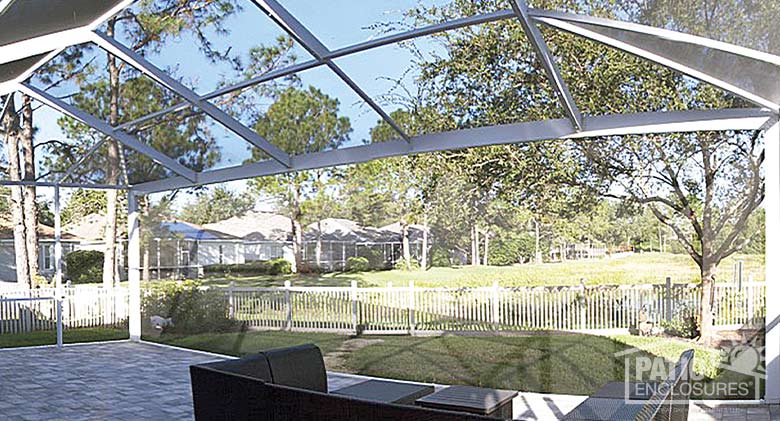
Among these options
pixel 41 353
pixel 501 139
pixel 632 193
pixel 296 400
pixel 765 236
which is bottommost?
pixel 41 353

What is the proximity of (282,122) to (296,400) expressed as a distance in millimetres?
5827

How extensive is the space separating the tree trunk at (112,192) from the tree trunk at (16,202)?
123 cm

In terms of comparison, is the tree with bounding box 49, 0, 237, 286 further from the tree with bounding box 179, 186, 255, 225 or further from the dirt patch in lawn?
the dirt patch in lawn

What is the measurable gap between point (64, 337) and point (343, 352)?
5156 millimetres

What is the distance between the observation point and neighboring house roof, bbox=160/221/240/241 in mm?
10344

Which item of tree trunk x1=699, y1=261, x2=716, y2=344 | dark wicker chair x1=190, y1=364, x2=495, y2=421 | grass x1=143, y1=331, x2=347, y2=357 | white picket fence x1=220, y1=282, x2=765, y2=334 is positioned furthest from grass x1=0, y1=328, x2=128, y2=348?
tree trunk x1=699, y1=261, x2=716, y2=344

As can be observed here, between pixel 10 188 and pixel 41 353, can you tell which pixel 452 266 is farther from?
pixel 10 188

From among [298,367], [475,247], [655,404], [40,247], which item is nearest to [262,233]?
[475,247]

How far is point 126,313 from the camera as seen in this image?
11.3m

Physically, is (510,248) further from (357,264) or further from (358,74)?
(358,74)

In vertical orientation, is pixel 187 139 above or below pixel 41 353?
above

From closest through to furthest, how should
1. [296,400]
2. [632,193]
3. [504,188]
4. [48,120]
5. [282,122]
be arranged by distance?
[296,400] → [632,193] → [504,188] → [282,122] → [48,120]

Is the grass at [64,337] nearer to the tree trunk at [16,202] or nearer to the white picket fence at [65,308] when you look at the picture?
the white picket fence at [65,308]

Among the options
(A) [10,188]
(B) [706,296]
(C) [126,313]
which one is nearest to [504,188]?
(B) [706,296]
